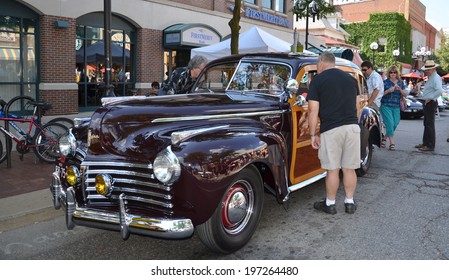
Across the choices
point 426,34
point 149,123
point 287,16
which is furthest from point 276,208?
point 426,34

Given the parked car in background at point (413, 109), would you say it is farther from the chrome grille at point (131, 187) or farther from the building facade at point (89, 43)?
the chrome grille at point (131, 187)

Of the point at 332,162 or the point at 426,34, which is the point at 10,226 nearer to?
the point at 332,162

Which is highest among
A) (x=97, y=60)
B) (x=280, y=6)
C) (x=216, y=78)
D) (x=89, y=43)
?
(x=280, y=6)

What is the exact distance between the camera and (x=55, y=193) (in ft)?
12.2

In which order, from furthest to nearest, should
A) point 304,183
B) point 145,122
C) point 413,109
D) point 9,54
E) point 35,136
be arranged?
1. point 413,109
2. point 9,54
3. point 35,136
4. point 304,183
5. point 145,122

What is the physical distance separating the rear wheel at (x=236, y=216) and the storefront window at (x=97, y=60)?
34.5ft

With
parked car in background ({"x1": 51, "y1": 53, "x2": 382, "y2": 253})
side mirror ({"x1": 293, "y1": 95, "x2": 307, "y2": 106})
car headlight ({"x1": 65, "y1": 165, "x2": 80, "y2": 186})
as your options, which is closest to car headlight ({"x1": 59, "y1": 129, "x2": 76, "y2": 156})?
parked car in background ({"x1": 51, "y1": 53, "x2": 382, "y2": 253})

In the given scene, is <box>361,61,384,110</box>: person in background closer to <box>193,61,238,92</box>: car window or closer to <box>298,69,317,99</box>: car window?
<box>298,69,317,99</box>: car window

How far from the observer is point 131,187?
3.29 metres

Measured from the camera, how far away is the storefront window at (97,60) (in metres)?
13.8

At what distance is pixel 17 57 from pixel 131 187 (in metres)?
10.7

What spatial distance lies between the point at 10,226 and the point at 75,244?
39.1 inches

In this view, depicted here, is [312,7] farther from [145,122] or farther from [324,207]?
[145,122]

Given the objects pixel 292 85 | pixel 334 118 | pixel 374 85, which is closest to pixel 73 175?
pixel 292 85
